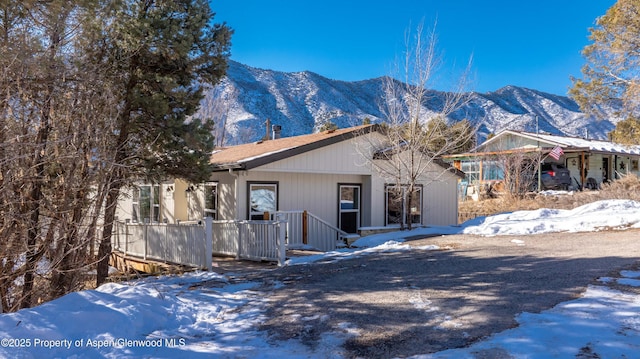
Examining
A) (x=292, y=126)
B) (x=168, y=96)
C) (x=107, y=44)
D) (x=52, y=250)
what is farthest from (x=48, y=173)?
(x=292, y=126)

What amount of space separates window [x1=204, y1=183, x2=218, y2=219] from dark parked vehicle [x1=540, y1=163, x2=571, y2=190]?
823 inches

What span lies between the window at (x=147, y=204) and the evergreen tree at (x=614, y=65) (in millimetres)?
16785

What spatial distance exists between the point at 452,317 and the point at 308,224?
8801 millimetres

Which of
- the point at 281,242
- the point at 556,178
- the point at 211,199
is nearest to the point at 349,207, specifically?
the point at 211,199

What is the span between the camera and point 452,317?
210 inches

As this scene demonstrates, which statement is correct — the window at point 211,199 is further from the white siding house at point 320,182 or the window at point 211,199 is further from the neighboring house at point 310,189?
the white siding house at point 320,182

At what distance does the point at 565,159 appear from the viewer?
98.4 ft

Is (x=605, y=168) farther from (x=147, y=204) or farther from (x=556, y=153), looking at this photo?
(x=147, y=204)

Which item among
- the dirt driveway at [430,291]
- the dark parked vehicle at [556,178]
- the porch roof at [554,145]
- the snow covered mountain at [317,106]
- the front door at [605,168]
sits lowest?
the dirt driveway at [430,291]

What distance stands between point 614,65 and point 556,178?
11.3 metres

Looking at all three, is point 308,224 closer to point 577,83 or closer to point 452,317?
point 452,317

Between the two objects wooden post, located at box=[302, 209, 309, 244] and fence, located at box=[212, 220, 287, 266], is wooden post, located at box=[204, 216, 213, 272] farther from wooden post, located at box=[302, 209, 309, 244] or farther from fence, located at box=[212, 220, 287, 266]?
wooden post, located at box=[302, 209, 309, 244]

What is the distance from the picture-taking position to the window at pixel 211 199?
14.7 m

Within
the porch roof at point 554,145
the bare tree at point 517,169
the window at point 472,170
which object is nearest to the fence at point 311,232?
the bare tree at point 517,169
